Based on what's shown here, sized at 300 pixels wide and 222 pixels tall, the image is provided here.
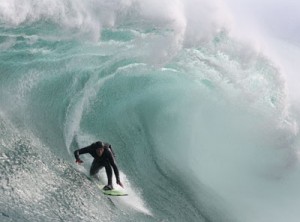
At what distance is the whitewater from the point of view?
8.29m

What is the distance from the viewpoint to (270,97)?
47.8 feet

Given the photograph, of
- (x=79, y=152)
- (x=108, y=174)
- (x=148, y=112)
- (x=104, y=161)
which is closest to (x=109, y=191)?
(x=108, y=174)

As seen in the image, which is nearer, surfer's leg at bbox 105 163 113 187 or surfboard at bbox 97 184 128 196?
surfboard at bbox 97 184 128 196

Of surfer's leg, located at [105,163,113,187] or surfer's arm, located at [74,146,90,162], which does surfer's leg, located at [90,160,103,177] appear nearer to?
surfer's leg, located at [105,163,113,187]

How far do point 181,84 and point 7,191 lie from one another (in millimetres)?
12798

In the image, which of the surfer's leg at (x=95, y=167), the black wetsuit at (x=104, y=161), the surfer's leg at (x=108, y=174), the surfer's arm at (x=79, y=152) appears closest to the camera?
the surfer's arm at (x=79, y=152)

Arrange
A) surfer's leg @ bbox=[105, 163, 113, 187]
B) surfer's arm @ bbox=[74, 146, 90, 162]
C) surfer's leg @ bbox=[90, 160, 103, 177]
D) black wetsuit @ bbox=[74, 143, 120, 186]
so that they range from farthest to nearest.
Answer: surfer's leg @ bbox=[90, 160, 103, 177] < black wetsuit @ bbox=[74, 143, 120, 186] < surfer's leg @ bbox=[105, 163, 113, 187] < surfer's arm @ bbox=[74, 146, 90, 162]

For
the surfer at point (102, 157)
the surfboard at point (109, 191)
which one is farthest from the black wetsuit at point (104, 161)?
the surfboard at point (109, 191)

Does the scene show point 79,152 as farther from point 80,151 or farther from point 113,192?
point 113,192

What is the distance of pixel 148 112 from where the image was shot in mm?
15016

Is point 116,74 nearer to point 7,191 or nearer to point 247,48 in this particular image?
point 247,48

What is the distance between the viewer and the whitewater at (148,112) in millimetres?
8289

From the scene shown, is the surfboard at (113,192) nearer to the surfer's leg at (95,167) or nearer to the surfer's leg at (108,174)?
the surfer's leg at (108,174)

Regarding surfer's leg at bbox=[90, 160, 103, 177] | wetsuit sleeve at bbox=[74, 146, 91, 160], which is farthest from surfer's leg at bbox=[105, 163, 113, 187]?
wetsuit sleeve at bbox=[74, 146, 91, 160]
